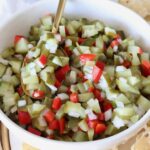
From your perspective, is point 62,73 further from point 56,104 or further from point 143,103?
point 143,103

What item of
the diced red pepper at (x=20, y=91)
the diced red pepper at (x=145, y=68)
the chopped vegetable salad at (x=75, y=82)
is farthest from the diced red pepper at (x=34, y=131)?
the diced red pepper at (x=145, y=68)

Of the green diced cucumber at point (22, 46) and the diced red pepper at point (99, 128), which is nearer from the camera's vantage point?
the diced red pepper at point (99, 128)

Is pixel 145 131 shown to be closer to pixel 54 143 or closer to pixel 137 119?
pixel 137 119

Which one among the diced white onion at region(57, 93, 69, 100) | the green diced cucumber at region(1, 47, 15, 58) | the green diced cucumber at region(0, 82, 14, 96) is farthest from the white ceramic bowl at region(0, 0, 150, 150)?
the diced white onion at region(57, 93, 69, 100)

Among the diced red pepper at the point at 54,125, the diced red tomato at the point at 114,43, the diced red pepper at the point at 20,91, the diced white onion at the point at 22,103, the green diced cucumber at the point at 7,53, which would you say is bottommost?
the diced red pepper at the point at 54,125

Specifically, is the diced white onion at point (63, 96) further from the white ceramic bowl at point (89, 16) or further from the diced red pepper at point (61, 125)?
the white ceramic bowl at point (89, 16)

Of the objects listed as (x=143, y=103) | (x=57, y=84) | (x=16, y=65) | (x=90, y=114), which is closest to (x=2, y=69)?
(x=16, y=65)
